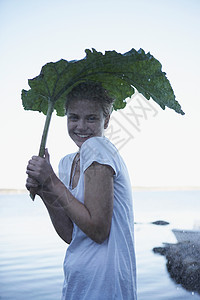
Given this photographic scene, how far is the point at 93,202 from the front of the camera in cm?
117

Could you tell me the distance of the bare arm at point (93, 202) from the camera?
1170 mm

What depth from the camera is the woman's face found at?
4.68 ft

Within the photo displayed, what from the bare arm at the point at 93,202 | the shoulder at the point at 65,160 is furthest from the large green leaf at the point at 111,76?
the bare arm at the point at 93,202

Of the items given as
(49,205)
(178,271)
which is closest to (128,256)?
(49,205)

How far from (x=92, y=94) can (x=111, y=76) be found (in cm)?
12

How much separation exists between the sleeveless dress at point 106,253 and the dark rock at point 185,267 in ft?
14.5

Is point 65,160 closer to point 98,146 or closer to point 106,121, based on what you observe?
point 106,121

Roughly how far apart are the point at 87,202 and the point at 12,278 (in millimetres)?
6772

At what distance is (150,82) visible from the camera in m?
1.40

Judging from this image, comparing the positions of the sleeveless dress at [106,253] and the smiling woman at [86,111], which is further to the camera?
the smiling woman at [86,111]

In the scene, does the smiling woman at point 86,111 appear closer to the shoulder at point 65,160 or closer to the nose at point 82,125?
the nose at point 82,125

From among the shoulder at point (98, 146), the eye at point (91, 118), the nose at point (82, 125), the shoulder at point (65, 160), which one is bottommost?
the shoulder at point (65, 160)

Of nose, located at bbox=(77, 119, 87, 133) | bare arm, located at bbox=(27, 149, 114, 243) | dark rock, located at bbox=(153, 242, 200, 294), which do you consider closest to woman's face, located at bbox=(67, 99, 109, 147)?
nose, located at bbox=(77, 119, 87, 133)

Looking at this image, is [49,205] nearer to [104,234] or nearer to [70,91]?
[104,234]
